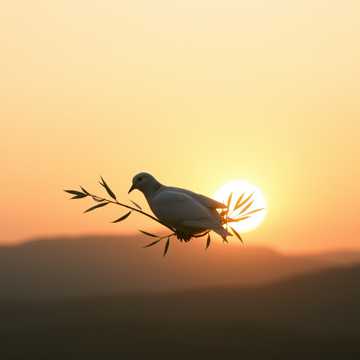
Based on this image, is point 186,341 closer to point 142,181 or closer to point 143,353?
point 143,353

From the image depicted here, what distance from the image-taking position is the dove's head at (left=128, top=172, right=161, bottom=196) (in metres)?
7.30

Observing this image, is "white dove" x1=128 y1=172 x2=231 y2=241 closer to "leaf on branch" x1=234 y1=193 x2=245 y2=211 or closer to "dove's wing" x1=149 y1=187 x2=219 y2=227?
"dove's wing" x1=149 y1=187 x2=219 y2=227

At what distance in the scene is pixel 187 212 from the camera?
6746mm

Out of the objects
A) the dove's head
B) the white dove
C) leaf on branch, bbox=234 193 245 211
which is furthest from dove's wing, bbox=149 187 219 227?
the dove's head

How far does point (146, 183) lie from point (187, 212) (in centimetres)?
67

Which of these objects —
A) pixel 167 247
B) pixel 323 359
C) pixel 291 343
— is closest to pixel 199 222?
pixel 167 247

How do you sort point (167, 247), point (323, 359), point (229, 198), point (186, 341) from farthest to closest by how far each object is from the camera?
point (186, 341) → point (323, 359) → point (229, 198) → point (167, 247)

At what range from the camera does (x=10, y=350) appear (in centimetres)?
18850

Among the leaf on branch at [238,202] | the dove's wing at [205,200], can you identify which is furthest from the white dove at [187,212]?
the leaf on branch at [238,202]

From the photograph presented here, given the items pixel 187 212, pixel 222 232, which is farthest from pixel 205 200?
pixel 222 232

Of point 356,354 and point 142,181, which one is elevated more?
point 356,354

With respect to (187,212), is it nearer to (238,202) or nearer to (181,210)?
(181,210)

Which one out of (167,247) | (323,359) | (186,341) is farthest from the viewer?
(186,341)

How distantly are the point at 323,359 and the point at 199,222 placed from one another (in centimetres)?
18384
